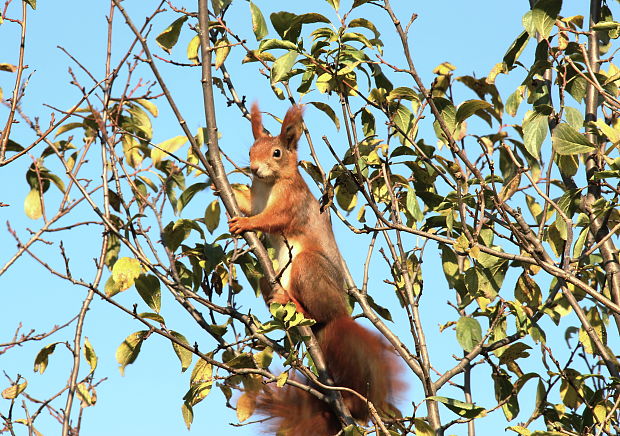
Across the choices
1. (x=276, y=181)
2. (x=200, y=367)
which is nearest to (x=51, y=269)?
(x=200, y=367)

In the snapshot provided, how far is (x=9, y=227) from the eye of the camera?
4.42 metres

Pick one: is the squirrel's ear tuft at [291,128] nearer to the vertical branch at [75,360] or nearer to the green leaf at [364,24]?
the green leaf at [364,24]

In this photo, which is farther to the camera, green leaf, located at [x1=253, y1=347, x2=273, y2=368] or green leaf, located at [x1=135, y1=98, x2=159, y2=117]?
green leaf, located at [x1=135, y1=98, x2=159, y2=117]

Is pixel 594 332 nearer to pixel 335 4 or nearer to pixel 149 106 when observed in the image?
pixel 335 4

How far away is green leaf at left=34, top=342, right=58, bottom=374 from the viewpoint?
3641mm

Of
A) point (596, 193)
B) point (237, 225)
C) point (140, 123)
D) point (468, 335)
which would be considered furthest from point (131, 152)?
point (596, 193)

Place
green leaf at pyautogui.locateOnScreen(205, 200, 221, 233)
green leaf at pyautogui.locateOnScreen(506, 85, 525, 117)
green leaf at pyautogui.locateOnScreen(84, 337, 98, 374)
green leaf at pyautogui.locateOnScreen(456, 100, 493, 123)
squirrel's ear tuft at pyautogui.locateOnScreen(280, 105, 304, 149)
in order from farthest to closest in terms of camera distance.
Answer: squirrel's ear tuft at pyautogui.locateOnScreen(280, 105, 304, 149)
green leaf at pyautogui.locateOnScreen(506, 85, 525, 117)
green leaf at pyautogui.locateOnScreen(205, 200, 221, 233)
green leaf at pyautogui.locateOnScreen(84, 337, 98, 374)
green leaf at pyautogui.locateOnScreen(456, 100, 493, 123)

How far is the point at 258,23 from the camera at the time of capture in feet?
12.3

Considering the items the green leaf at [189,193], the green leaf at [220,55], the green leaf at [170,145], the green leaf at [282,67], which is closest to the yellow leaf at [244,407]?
the green leaf at [189,193]

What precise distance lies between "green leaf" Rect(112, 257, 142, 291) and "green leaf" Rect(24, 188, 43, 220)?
127 cm

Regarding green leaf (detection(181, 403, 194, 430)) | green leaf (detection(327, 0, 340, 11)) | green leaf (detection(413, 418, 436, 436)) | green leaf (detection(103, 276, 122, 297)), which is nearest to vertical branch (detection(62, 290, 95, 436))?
green leaf (detection(103, 276, 122, 297))

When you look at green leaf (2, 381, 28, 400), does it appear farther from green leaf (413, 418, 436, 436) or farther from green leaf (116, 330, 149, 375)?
green leaf (413, 418, 436, 436)

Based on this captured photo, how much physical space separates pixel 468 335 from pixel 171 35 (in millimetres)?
2187

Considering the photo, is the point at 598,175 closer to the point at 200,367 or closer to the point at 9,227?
the point at 200,367
